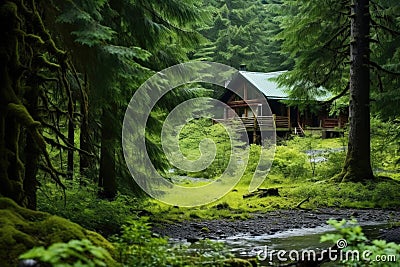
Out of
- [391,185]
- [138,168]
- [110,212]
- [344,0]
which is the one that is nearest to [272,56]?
[344,0]

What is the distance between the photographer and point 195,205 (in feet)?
39.0

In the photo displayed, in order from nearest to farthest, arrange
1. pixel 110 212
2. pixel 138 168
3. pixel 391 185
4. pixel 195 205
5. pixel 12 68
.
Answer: pixel 12 68
pixel 110 212
pixel 138 168
pixel 195 205
pixel 391 185

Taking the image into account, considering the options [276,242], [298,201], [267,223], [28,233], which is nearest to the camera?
[28,233]

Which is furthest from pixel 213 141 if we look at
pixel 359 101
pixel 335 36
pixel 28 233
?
pixel 28 233

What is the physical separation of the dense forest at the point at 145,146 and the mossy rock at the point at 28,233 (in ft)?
0.04

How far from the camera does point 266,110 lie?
115 feet

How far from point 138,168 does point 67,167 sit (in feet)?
5.84

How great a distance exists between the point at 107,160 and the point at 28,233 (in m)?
6.02

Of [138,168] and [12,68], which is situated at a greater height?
[12,68]

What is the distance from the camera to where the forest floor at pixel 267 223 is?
8438 millimetres

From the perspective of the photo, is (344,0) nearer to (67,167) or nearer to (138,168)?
(138,168)
